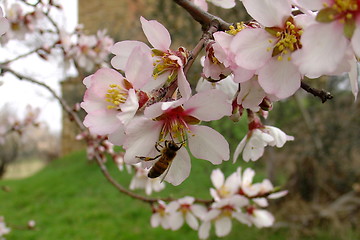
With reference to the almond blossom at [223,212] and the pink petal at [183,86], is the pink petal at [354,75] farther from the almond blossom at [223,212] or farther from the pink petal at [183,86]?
the almond blossom at [223,212]

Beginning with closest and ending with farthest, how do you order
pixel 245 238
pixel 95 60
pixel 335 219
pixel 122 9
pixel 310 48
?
pixel 310 48, pixel 95 60, pixel 335 219, pixel 245 238, pixel 122 9

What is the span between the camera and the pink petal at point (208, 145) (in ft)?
1.73

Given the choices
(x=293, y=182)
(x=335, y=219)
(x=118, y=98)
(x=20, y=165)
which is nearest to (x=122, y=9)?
(x=293, y=182)

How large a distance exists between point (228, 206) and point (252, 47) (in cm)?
80

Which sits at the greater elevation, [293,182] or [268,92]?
[268,92]

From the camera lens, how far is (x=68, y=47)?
1835 mm

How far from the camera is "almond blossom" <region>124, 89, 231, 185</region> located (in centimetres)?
48

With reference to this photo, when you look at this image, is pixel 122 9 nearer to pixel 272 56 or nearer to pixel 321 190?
pixel 321 190

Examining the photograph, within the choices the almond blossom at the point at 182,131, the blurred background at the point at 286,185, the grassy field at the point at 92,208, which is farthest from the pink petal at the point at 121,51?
the grassy field at the point at 92,208

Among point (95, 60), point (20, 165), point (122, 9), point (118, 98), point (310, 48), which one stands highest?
point (310, 48)

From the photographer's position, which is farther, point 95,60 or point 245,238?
point 245,238

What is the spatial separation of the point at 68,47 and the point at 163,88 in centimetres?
147

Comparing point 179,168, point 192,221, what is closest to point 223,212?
point 192,221

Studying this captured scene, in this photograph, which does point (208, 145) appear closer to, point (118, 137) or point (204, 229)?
point (118, 137)
